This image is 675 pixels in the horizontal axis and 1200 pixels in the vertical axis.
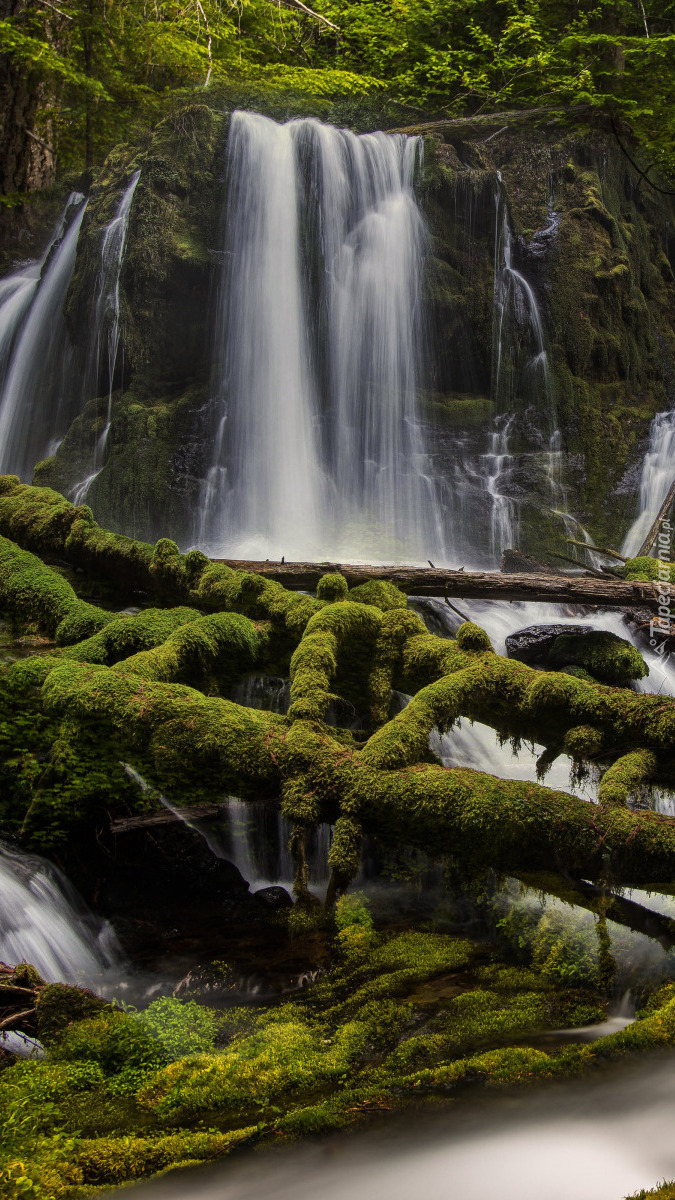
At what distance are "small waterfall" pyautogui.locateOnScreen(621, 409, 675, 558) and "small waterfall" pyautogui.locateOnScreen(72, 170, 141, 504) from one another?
7161mm

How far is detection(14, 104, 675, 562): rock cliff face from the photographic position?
10344 mm

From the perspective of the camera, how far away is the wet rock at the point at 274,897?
4.34 metres

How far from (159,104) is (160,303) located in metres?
3.82

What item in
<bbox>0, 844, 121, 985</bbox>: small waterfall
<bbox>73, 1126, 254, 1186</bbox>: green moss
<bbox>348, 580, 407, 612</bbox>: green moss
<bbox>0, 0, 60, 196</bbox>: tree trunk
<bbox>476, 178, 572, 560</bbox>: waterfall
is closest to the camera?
<bbox>73, 1126, 254, 1186</bbox>: green moss

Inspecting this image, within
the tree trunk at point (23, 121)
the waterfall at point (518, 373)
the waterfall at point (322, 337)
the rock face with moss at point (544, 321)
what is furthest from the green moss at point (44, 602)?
the tree trunk at point (23, 121)

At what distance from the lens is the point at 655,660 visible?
6.99 m

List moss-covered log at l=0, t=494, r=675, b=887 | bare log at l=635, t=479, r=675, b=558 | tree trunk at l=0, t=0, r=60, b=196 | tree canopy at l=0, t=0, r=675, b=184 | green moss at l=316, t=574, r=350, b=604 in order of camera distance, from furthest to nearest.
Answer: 1. tree canopy at l=0, t=0, r=675, b=184
2. tree trunk at l=0, t=0, r=60, b=196
3. bare log at l=635, t=479, r=675, b=558
4. green moss at l=316, t=574, r=350, b=604
5. moss-covered log at l=0, t=494, r=675, b=887

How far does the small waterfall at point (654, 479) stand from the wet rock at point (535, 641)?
365cm

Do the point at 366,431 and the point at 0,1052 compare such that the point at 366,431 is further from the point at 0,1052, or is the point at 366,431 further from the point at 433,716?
the point at 0,1052

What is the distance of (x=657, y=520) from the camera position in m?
9.04

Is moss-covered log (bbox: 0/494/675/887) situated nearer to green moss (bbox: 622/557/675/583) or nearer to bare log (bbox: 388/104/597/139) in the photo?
green moss (bbox: 622/557/675/583)

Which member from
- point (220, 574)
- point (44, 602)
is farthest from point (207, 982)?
point (44, 602)

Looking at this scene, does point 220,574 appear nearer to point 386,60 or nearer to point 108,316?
point 108,316

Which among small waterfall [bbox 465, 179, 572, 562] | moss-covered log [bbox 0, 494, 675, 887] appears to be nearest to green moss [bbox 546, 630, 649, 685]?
moss-covered log [bbox 0, 494, 675, 887]
